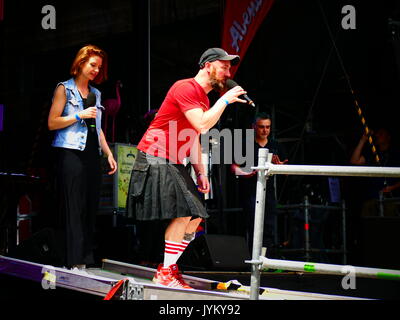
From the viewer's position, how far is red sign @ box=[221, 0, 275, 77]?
284 inches

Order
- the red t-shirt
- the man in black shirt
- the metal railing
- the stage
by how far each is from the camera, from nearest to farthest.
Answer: the metal railing, the stage, the red t-shirt, the man in black shirt

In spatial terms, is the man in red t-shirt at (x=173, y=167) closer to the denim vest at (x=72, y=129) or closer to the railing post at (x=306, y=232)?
the denim vest at (x=72, y=129)

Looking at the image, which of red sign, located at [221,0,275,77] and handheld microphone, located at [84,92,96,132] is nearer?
handheld microphone, located at [84,92,96,132]

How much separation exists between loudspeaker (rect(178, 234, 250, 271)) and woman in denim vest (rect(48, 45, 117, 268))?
1.88 m

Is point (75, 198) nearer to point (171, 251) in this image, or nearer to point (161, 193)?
Answer: point (161, 193)

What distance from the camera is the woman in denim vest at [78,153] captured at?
4.83m

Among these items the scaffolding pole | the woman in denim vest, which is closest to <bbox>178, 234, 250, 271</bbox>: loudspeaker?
the woman in denim vest

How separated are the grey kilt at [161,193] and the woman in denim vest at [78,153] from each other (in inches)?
24.1

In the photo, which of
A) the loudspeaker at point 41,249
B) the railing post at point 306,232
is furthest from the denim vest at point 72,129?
the railing post at point 306,232

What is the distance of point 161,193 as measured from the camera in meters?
4.32

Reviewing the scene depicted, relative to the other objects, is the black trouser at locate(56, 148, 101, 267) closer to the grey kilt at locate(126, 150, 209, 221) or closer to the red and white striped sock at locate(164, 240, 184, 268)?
the grey kilt at locate(126, 150, 209, 221)
